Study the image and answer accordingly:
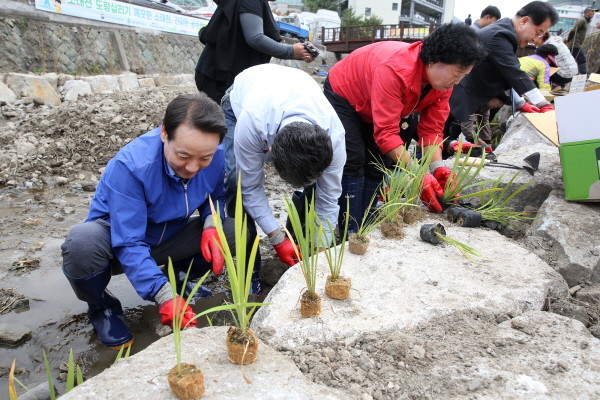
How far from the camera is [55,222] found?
11.3 feet

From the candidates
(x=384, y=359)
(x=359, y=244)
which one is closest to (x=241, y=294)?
(x=384, y=359)

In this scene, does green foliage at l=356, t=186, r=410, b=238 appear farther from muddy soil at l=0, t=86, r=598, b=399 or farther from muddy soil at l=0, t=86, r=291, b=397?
muddy soil at l=0, t=86, r=291, b=397

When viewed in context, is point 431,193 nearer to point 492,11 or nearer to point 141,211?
point 141,211

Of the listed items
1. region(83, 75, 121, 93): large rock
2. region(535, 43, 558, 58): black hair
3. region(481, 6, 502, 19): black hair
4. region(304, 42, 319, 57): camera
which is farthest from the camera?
region(83, 75, 121, 93): large rock

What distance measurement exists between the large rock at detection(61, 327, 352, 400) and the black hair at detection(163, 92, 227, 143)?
33.8 inches

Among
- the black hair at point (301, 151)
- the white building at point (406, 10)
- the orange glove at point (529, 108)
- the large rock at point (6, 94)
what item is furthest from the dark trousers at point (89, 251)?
the white building at point (406, 10)

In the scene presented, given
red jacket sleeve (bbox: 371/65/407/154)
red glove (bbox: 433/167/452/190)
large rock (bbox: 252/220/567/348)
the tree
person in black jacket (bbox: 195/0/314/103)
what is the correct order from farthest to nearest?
1. the tree
2. person in black jacket (bbox: 195/0/314/103)
3. red glove (bbox: 433/167/452/190)
4. red jacket sleeve (bbox: 371/65/407/154)
5. large rock (bbox: 252/220/567/348)

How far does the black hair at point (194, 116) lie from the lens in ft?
5.77

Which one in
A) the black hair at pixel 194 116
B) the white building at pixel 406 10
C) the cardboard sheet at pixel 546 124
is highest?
the white building at pixel 406 10

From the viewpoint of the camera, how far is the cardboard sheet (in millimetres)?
2764

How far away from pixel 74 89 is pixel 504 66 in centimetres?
692

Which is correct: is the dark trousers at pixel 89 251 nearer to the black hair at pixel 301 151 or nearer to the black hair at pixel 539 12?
the black hair at pixel 301 151

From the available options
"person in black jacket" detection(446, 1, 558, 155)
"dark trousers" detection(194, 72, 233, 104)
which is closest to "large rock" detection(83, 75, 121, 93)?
"dark trousers" detection(194, 72, 233, 104)

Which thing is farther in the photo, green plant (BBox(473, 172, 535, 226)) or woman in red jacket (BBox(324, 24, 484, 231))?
green plant (BBox(473, 172, 535, 226))
